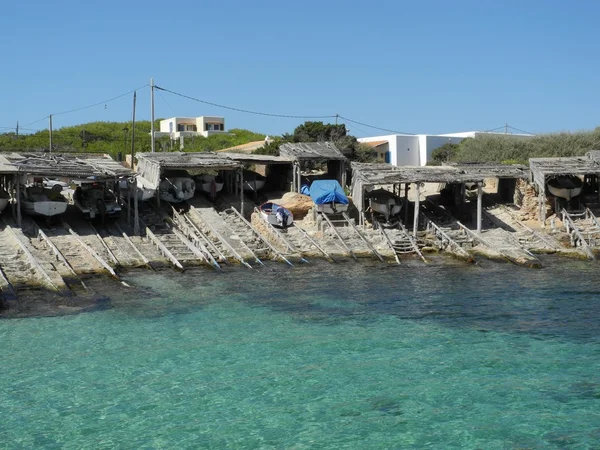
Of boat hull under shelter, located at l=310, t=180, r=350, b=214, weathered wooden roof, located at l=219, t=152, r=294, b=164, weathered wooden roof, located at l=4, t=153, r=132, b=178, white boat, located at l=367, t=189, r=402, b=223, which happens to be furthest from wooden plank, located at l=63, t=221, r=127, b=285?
white boat, located at l=367, t=189, r=402, b=223

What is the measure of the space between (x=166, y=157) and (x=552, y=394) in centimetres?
2649

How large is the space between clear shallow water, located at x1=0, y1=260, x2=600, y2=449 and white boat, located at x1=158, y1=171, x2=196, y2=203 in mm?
11610

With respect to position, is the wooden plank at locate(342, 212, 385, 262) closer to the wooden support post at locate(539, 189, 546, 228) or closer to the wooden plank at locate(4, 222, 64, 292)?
the wooden support post at locate(539, 189, 546, 228)

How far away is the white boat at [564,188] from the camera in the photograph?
36.3 metres

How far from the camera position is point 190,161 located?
119 ft

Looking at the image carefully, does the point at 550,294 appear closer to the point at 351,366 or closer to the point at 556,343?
the point at 556,343

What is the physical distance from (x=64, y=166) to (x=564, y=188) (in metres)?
24.5

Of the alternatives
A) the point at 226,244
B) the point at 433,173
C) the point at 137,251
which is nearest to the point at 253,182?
the point at 226,244

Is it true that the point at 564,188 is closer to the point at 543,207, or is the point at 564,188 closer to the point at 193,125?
the point at 543,207

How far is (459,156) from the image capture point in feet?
192

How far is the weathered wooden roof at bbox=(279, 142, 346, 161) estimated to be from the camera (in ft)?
130

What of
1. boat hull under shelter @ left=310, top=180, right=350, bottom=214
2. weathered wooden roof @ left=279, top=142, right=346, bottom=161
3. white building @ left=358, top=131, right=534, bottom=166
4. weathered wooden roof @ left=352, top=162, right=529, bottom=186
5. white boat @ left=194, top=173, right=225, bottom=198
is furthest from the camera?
white building @ left=358, top=131, right=534, bottom=166

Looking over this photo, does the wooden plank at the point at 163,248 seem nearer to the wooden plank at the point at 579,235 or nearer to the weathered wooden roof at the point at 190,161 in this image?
the weathered wooden roof at the point at 190,161

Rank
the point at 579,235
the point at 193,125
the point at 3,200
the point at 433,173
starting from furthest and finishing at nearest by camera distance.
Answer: the point at 193,125 → the point at 433,173 → the point at 579,235 → the point at 3,200
